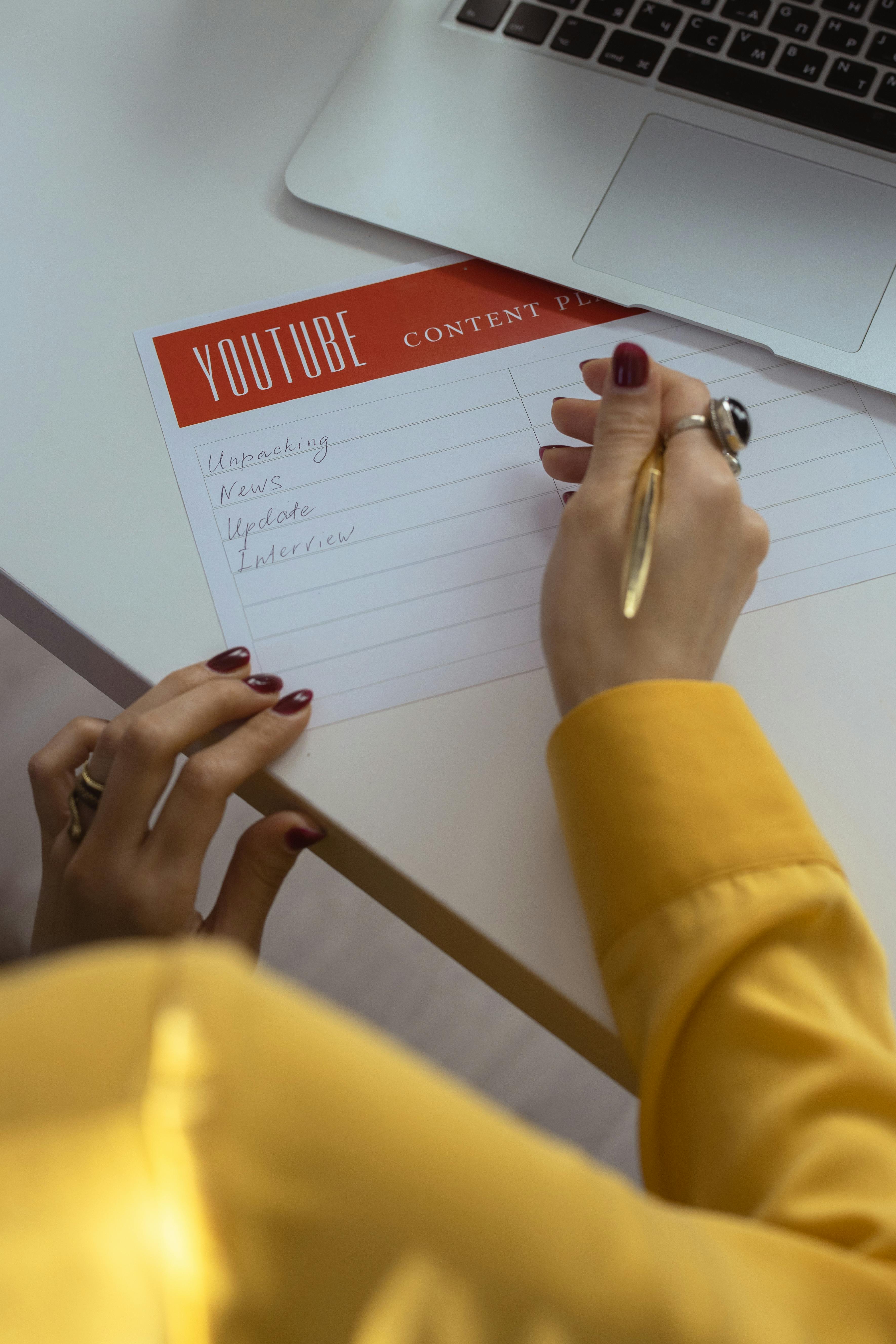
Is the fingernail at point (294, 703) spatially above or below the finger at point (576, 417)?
below

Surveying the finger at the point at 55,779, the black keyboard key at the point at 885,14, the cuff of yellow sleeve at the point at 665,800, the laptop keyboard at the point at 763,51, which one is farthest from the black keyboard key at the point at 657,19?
the finger at the point at 55,779

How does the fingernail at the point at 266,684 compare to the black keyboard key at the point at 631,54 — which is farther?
the black keyboard key at the point at 631,54

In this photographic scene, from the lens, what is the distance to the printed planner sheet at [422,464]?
44cm

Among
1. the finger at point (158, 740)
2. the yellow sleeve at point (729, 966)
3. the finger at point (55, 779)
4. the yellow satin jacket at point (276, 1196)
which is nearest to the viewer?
the yellow satin jacket at point (276, 1196)

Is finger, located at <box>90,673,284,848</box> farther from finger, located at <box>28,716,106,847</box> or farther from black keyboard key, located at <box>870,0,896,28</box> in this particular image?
black keyboard key, located at <box>870,0,896,28</box>

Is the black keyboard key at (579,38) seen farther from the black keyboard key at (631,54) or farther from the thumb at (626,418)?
the thumb at (626,418)

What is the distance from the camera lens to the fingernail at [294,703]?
0.42 metres

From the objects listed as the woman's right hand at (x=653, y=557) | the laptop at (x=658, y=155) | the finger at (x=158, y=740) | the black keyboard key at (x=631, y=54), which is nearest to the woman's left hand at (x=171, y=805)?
the finger at (x=158, y=740)

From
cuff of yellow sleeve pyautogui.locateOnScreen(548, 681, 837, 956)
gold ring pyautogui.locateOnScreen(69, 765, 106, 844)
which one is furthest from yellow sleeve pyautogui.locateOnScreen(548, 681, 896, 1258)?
gold ring pyautogui.locateOnScreen(69, 765, 106, 844)

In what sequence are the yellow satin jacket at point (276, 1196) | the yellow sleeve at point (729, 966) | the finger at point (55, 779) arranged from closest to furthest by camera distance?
the yellow satin jacket at point (276, 1196) → the yellow sleeve at point (729, 966) → the finger at point (55, 779)

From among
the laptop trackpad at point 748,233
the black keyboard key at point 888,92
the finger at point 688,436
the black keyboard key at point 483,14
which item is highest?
the black keyboard key at point 483,14

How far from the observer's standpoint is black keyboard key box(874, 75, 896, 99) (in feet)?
1.71

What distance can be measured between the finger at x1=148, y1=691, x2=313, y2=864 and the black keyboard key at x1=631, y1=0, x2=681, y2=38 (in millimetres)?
462

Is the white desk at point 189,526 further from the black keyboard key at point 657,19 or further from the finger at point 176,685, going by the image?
the black keyboard key at point 657,19
